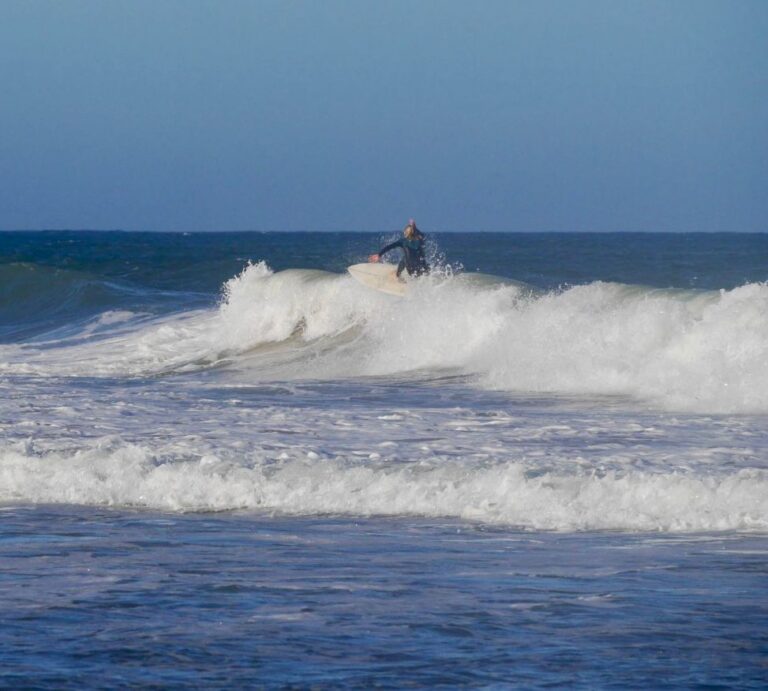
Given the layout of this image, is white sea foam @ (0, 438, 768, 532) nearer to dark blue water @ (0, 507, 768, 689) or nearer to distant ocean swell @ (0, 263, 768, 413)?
dark blue water @ (0, 507, 768, 689)

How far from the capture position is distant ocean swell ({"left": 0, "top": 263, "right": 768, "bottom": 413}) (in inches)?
557

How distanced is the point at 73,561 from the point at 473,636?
7.79 ft

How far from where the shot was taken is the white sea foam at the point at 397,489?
764 cm

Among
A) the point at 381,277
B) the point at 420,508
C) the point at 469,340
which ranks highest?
the point at 381,277

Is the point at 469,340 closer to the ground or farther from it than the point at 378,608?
farther from it

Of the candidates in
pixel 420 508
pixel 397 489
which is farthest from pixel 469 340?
pixel 420 508

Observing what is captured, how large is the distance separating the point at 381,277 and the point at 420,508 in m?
13.4

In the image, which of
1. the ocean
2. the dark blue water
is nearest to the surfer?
the ocean

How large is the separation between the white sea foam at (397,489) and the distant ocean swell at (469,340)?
14.4 feet

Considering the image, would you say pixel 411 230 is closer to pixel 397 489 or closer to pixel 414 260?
pixel 414 260

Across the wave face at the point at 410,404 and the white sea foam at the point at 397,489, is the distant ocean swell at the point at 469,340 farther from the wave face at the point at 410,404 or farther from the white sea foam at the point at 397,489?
the white sea foam at the point at 397,489

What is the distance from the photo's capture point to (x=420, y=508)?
318 inches

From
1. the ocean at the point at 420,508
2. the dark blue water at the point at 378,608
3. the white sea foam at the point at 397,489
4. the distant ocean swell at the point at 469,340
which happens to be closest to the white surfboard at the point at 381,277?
the distant ocean swell at the point at 469,340

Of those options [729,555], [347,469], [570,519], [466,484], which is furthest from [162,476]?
[729,555]
